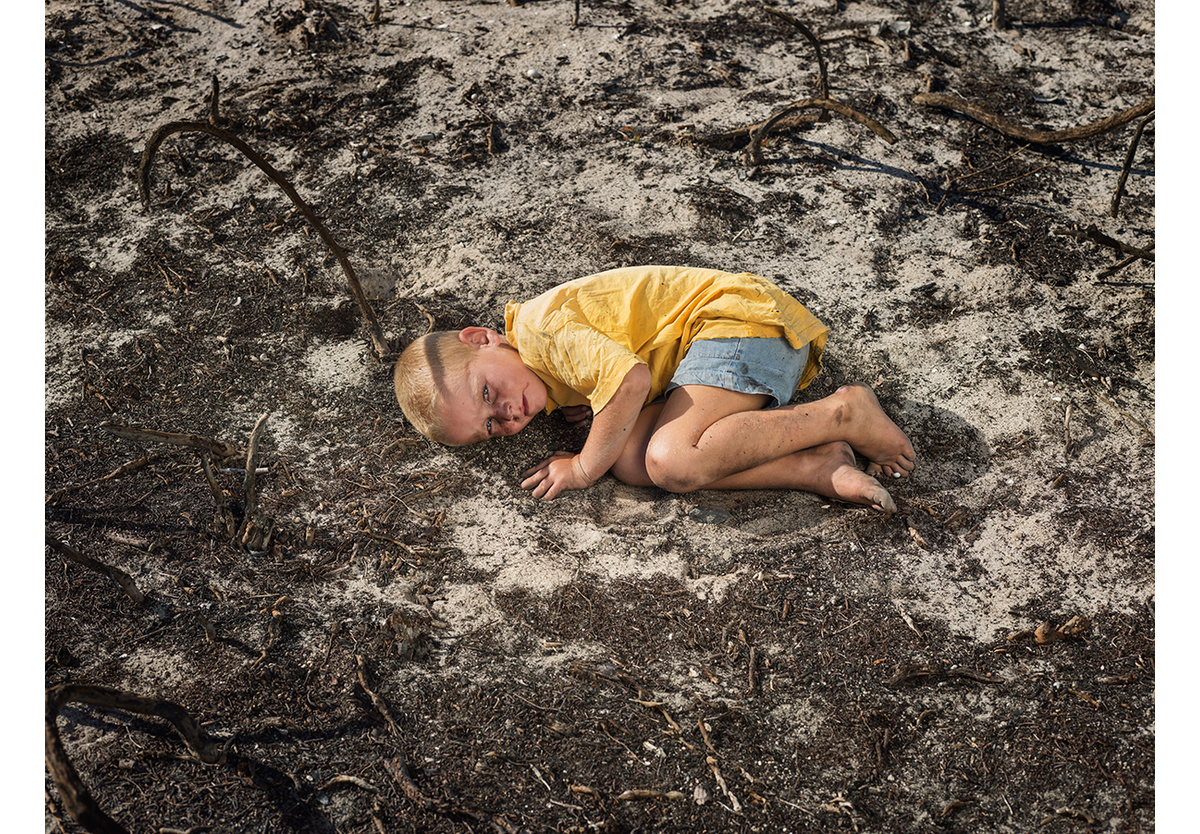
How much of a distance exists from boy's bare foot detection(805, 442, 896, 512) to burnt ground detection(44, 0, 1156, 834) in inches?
3.1

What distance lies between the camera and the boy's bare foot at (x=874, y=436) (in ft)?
9.57

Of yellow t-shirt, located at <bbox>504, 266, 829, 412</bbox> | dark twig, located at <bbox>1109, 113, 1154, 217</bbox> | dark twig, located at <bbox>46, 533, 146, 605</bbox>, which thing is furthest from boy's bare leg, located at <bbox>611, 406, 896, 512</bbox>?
dark twig, located at <bbox>1109, 113, 1154, 217</bbox>

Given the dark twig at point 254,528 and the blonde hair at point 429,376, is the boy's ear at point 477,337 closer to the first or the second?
the blonde hair at point 429,376

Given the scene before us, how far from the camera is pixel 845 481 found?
9.23ft

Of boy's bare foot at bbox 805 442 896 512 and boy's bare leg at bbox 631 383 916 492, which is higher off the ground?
boy's bare leg at bbox 631 383 916 492

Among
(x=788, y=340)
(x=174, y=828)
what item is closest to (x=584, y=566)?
(x=788, y=340)

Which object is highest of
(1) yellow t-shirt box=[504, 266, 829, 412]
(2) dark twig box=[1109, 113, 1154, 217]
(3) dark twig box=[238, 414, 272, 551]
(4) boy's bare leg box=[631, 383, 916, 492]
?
(2) dark twig box=[1109, 113, 1154, 217]

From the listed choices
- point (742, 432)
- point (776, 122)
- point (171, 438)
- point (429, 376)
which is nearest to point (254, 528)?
point (171, 438)

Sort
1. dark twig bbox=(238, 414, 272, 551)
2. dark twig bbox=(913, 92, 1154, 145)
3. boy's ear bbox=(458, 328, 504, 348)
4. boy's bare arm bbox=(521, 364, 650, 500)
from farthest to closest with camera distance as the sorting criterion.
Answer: dark twig bbox=(913, 92, 1154, 145) < boy's ear bbox=(458, 328, 504, 348) < boy's bare arm bbox=(521, 364, 650, 500) < dark twig bbox=(238, 414, 272, 551)

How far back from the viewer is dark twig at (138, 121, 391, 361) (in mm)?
2629

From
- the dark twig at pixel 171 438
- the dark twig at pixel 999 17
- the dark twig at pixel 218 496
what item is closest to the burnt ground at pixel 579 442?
the dark twig at pixel 218 496

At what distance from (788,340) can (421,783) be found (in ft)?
6.05

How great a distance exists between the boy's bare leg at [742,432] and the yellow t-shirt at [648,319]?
0.69 ft

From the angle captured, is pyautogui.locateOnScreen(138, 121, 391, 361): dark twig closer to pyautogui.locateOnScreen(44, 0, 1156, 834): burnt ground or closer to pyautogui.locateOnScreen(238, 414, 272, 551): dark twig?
pyautogui.locateOnScreen(44, 0, 1156, 834): burnt ground
